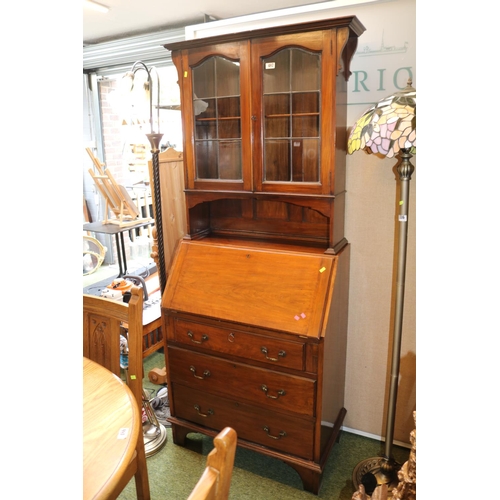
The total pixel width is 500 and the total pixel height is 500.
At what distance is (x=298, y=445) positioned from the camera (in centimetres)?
185

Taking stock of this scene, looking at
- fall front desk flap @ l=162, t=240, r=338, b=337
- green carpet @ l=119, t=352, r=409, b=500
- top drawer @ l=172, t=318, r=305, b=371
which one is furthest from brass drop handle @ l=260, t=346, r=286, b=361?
green carpet @ l=119, t=352, r=409, b=500

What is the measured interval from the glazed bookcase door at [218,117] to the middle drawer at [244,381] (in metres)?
0.81

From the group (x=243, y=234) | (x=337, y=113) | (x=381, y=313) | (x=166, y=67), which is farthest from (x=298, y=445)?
(x=166, y=67)

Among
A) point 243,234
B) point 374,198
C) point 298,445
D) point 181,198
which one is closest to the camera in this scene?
point 298,445

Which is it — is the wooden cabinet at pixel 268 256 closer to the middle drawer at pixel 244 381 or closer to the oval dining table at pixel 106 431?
the middle drawer at pixel 244 381

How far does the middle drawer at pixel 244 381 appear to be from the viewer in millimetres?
1795

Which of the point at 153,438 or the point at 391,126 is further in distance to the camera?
the point at 153,438

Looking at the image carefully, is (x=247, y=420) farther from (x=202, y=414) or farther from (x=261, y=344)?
(x=261, y=344)

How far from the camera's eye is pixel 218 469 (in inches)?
22.8

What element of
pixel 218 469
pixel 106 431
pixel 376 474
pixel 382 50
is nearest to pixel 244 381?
pixel 376 474

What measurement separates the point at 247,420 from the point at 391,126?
1384 mm
